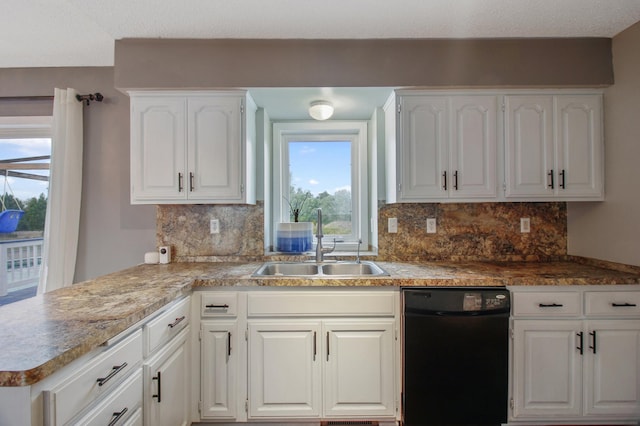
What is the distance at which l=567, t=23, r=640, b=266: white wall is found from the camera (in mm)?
1967

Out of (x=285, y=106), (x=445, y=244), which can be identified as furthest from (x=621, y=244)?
(x=285, y=106)

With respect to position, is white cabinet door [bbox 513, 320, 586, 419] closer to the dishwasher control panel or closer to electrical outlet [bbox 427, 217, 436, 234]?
the dishwasher control panel

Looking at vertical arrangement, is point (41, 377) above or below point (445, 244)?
below

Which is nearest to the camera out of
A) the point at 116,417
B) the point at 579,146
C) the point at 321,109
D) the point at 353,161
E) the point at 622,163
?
the point at 116,417

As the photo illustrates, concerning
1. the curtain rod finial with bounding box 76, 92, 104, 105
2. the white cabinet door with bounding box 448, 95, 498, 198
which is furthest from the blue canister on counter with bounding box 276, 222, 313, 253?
the curtain rod finial with bounding box 76, 92, 104, 105

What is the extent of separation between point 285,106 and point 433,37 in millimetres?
1124

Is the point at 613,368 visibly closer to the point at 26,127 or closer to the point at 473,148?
the point at 473,148

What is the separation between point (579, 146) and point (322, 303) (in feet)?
6.59

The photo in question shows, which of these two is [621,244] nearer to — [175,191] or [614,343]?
[614,343]

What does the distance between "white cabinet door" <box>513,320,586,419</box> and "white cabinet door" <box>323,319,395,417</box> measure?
0.73 m

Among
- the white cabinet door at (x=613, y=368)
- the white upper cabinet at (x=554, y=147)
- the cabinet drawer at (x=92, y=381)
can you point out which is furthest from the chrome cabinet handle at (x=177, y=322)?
the white cabinet door at (x=613, y=368)

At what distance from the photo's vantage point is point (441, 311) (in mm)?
1765

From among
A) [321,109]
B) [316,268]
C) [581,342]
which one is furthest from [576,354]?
[321,109]

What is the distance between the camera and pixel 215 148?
2182 millimetres
